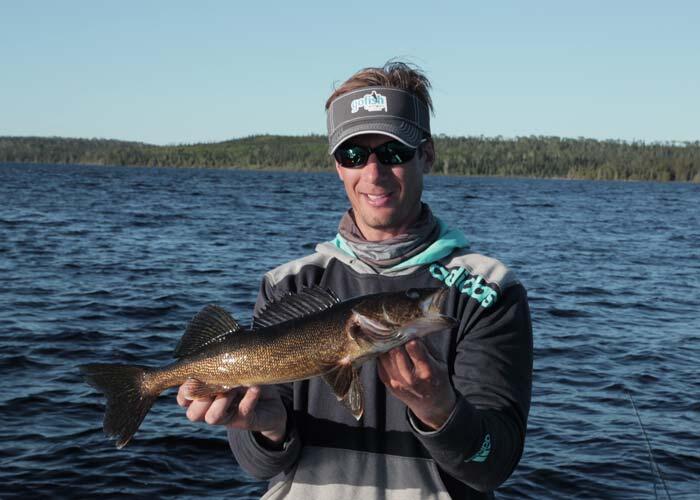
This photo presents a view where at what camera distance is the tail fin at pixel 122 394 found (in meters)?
4.54

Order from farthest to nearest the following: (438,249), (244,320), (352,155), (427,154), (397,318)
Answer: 1. (244,320)
2. (427,154)
3. (352,155)
4. (438,249)
5. (397,318)

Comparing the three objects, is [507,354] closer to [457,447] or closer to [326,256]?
[457,447]

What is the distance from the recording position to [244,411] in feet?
13.1

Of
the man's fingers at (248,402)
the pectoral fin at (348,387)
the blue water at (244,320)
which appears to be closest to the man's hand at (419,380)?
the pectoral fin at (348,387)

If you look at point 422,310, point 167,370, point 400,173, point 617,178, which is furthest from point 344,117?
point 617,178

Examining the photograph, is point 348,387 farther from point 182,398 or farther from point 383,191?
point 383,191

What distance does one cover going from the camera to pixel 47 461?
988 cm

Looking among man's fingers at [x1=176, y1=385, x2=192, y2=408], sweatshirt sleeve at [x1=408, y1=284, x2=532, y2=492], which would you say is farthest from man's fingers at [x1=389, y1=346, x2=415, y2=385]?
man's fingers at [x1=176, y1=385, x2=192, y2=408]

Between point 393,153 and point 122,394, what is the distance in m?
2.01

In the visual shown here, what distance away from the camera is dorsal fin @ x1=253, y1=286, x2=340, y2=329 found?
160 inches

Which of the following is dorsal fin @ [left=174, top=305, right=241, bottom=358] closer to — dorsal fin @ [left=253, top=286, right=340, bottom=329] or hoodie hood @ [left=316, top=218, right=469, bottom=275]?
dorsal fin @ [left=253, top=286, right=340, bottom=329]

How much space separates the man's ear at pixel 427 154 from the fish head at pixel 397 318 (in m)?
1.18

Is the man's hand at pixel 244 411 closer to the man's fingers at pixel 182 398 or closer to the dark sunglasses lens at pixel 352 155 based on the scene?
the man's fingers at pixel 182 398

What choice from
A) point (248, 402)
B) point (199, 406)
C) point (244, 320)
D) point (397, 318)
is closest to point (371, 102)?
point (397, 318)
